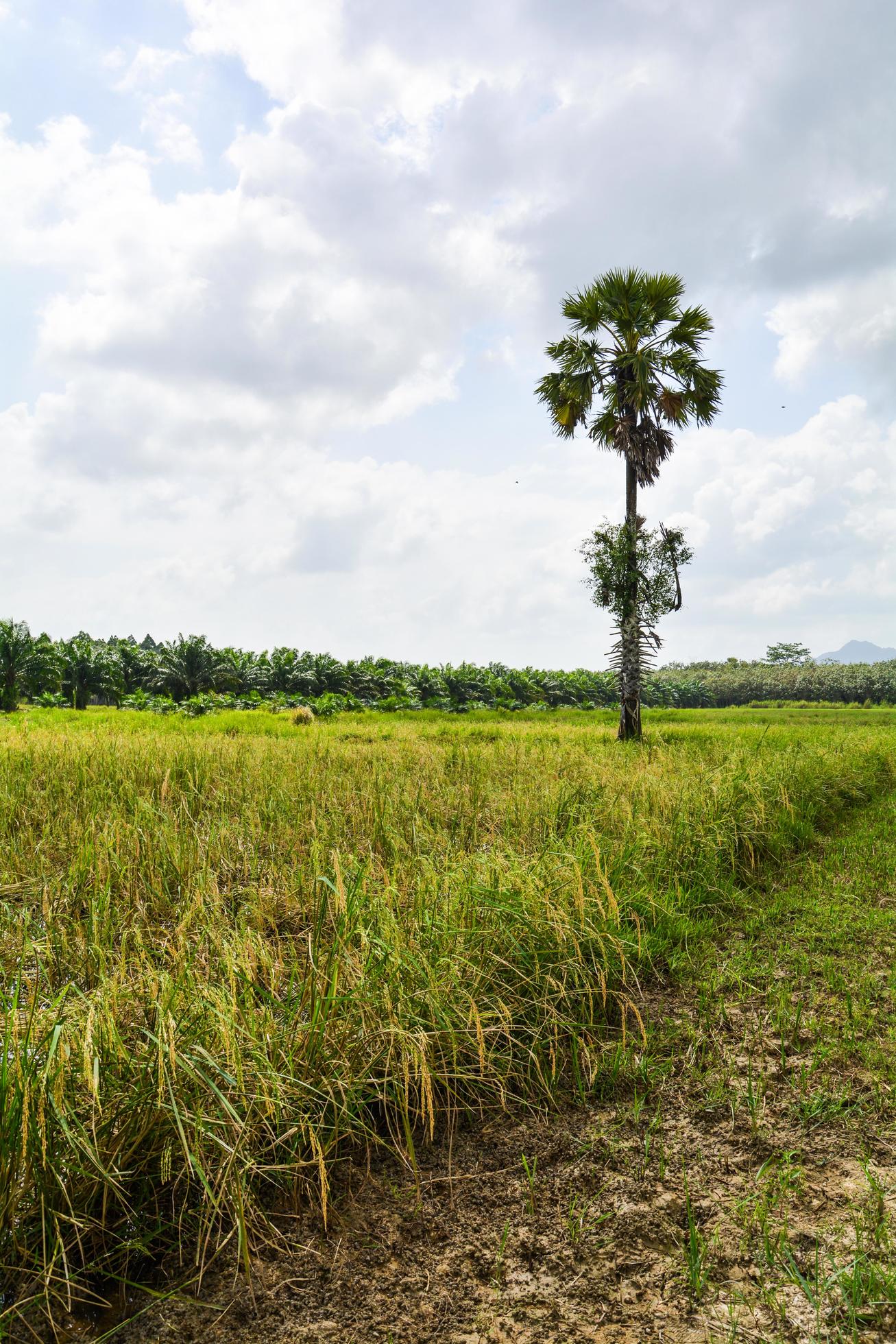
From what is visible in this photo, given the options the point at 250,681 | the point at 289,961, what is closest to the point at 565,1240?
the point at 289,961

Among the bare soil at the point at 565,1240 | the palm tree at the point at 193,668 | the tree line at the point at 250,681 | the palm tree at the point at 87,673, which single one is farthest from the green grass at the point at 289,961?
the palm tree at the point at 87,673

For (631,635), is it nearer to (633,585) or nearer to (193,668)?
(633,585)

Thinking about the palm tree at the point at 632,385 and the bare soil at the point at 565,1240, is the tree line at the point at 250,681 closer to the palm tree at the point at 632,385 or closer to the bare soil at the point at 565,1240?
the palm tree at the point at 632,385

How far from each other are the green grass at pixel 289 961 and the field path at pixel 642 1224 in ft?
0.65

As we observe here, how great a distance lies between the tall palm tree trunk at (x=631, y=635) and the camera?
1902cm

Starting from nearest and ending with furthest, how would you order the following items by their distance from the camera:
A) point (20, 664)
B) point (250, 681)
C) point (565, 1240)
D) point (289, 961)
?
point (565, 1240) < point (289, 961) < point (20, 664) < point (250, 681)

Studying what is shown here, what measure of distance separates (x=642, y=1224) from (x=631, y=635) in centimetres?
1803

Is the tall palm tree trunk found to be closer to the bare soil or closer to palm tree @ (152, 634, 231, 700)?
the bare soil

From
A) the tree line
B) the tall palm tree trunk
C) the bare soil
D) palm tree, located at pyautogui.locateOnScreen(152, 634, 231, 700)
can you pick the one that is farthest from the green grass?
palm tree, located at pyautogui.locateOnScreen(152, 634, 231, 700)

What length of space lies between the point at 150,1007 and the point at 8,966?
5.99ft

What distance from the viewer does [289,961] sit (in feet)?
14.6

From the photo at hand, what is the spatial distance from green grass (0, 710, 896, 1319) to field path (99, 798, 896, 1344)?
0.20 meters

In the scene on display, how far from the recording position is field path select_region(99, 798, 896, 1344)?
2137mm

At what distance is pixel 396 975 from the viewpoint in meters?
3.45
